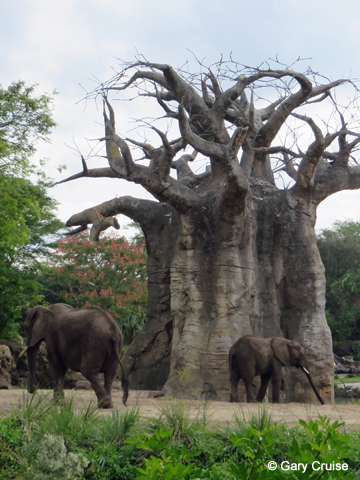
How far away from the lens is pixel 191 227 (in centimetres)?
1171

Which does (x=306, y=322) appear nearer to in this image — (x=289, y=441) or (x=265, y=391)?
(x=265, y=391)

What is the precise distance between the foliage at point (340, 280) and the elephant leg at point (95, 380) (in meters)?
26.1

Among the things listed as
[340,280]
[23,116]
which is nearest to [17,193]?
[23,116]

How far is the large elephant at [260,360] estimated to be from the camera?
10211mm

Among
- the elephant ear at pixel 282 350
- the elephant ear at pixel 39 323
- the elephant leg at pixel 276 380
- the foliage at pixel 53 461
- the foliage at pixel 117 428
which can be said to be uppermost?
the elephant ear at pixel 39 323

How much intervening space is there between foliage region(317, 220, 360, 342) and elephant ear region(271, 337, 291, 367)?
74.6ft

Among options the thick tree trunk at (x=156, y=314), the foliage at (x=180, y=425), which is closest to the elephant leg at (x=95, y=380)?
the foliage at (x=180, y=425)

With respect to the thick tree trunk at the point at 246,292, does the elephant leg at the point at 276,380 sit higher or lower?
lower

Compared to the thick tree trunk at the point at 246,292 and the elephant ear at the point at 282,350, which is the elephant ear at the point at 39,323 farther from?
the elephant ear at the point at 282,350

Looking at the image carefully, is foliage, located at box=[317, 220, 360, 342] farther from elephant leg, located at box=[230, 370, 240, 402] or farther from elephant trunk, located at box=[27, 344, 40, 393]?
elephant trunk, located at box=[27, 344, 40, 393]

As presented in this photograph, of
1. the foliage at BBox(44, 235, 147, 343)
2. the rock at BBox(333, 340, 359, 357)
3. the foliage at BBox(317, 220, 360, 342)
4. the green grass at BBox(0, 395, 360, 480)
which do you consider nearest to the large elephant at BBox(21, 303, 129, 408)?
the green grass at BBox(0, 395, 360, 480)

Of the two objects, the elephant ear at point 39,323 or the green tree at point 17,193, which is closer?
the elephant ear at point 39,323

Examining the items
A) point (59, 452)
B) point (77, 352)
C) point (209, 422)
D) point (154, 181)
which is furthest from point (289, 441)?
point (154, 181)

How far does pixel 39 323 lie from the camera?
29.7 ft
